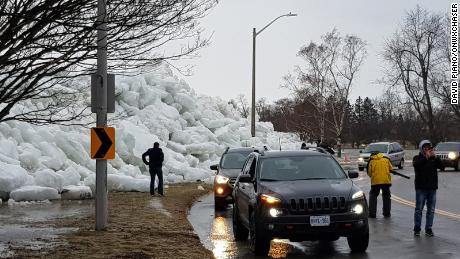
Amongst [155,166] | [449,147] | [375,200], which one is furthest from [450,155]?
[375,200]

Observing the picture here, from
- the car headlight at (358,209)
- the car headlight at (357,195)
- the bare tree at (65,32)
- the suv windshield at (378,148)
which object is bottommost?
the car headlight at (358,209)

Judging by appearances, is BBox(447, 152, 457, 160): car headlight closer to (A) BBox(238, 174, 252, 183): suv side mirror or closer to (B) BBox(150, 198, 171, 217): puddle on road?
(B) BBox(150, 198, 171, 217): puddle on road

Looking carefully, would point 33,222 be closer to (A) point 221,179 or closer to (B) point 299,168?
(A) point 221,179

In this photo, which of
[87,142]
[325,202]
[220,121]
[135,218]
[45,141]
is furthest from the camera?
[220,121]

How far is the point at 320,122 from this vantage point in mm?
63469

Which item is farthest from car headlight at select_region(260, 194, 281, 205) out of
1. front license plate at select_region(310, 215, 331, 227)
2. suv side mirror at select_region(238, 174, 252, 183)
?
suv side mirror at select_region(238, 174, 252, 183)

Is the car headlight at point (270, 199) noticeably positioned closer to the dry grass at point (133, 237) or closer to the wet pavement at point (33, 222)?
the dry grass at point (133, 237)

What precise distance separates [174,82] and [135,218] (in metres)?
28.9

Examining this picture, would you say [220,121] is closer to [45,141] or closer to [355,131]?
[45,141]

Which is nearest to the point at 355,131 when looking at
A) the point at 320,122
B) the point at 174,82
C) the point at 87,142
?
the point at 320,122

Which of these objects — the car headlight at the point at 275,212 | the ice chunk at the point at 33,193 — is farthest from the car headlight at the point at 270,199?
the ice chunk at the point at 33,193

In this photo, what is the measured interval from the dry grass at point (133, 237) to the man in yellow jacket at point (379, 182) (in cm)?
442

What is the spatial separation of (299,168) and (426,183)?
8.85 feet

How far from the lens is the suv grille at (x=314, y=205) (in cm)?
898
